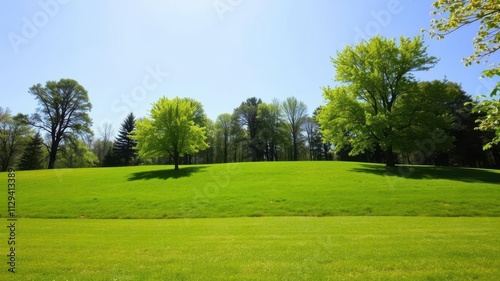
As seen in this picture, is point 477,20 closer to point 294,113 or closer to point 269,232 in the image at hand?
point 269,232

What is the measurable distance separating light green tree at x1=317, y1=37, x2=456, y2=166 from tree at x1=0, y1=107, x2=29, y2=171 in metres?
66.1

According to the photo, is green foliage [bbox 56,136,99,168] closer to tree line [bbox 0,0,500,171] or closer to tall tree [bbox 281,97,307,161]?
tree line [bbox 0,0,500,171]

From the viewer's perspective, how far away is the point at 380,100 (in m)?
41.0

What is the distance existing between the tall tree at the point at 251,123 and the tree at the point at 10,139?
170 ft

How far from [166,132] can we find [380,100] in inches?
1228

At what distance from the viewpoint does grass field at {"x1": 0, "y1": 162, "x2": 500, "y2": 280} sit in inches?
290

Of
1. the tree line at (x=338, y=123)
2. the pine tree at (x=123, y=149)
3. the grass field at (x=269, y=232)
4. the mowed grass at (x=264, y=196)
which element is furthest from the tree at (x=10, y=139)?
the grass field at (x=269, y=232)

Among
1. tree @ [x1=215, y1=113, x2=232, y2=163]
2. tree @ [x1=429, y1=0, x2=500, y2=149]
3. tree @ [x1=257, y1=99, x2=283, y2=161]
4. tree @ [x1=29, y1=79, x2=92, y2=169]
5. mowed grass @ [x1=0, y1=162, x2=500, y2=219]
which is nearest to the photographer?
tree @ [x1=429, y1=0, x2=500, y2=149]

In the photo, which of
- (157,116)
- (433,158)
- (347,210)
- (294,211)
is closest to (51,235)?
(294,211)

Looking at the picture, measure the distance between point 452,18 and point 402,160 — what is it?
88790 millimetres

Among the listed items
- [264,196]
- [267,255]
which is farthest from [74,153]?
[267,255]

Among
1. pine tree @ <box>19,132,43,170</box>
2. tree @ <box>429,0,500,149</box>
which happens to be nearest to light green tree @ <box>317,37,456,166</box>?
tree @ <box>429,0,500,149</box>

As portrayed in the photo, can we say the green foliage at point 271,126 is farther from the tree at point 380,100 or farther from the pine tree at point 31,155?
the pine tree at point 31,155

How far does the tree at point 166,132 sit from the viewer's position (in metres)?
39.4
